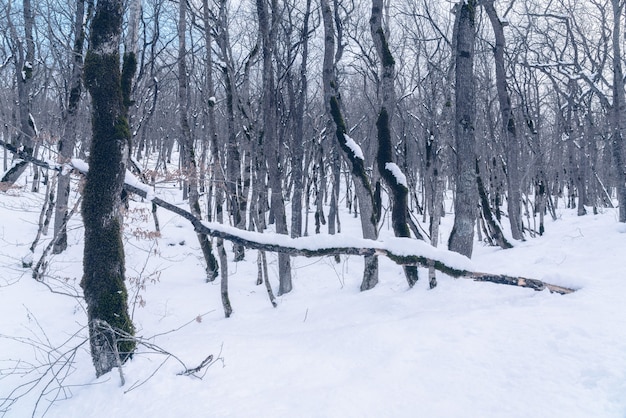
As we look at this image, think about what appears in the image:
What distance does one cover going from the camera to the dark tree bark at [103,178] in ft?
16.1

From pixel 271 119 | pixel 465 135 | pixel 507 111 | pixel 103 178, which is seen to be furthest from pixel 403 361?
pixel 507 111

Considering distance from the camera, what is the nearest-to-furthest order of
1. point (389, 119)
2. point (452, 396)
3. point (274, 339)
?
point (452, 396)
point (274, 339)
point (389, 119)

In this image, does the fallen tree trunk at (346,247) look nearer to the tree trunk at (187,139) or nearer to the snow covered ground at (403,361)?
the snow covered ground at (403,361)

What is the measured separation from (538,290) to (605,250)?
3.11 meters

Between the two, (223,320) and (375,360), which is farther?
(223,320)

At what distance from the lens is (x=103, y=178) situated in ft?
16.1

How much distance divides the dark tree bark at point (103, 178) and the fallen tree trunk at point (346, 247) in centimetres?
37

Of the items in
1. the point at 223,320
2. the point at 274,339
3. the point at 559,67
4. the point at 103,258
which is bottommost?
the point at 223,320

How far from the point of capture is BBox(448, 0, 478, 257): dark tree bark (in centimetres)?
707

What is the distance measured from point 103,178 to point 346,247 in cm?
309

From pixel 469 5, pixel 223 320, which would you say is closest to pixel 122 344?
pixel 223 320

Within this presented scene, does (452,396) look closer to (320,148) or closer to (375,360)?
(375,360)

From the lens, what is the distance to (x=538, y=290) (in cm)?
488

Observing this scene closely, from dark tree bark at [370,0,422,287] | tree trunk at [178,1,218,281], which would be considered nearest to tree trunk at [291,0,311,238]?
tree trunk at [178,1,218,281]
